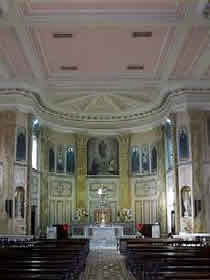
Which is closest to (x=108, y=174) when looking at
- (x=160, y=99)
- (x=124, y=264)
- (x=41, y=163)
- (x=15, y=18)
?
(x=41, y=163)

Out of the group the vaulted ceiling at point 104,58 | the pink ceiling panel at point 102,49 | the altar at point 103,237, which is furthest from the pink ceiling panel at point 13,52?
the altar at point 103,237

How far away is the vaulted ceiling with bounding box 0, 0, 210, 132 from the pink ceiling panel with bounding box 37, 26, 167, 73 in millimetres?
40

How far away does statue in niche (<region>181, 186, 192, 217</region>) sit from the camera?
22578 mm

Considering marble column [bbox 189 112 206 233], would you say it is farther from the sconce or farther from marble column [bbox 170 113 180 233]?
the sconce

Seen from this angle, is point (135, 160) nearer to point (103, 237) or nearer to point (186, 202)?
point (103, 237)

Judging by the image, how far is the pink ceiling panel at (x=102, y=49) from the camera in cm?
1741

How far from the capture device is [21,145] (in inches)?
927

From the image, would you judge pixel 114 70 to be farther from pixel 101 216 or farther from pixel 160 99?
pixel 101 216

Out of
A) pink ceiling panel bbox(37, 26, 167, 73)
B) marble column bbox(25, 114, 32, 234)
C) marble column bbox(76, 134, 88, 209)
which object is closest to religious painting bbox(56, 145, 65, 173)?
marble column bbox(76, 134, 88, 209)

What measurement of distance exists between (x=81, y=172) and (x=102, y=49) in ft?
42.7

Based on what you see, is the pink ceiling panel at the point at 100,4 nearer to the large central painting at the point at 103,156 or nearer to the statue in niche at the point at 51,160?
the statue in niche at the point at 51,160

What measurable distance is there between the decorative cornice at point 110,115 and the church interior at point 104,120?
7 centimetres

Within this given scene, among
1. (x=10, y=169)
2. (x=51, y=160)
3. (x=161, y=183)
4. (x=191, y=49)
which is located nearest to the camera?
(x=191, y=49)

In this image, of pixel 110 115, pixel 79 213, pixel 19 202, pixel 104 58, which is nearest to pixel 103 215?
pixel 79 213
